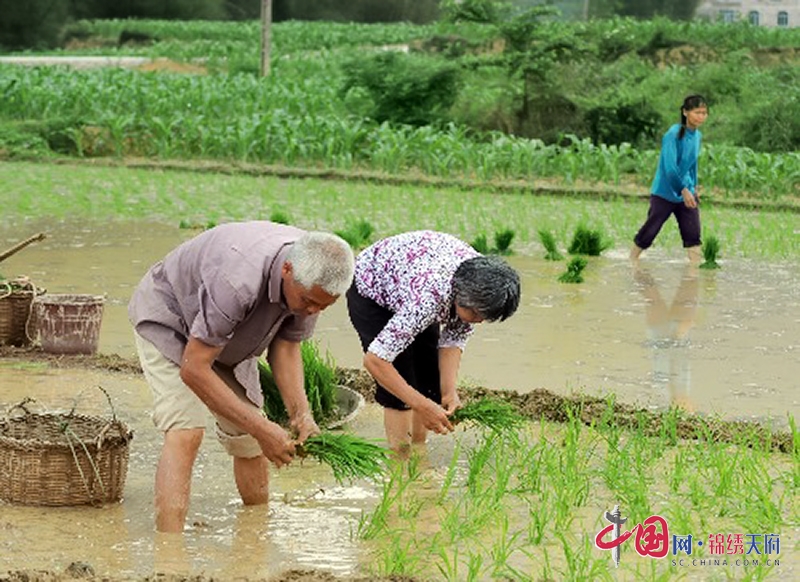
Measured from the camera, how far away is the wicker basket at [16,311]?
865 centimetres

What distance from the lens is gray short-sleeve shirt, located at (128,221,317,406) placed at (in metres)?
5.18

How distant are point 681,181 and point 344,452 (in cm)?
726

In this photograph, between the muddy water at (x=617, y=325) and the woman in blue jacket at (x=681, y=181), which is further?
the woman in blue jacket at (x=681, y=181)

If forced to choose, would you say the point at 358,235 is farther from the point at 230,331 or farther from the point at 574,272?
the point at 230,331

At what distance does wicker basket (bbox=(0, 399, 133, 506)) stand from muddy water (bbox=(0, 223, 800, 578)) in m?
0.06

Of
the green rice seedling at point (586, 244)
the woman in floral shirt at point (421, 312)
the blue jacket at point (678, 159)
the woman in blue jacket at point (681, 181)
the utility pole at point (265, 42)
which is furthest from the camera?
the utility pole at point (265, 42)

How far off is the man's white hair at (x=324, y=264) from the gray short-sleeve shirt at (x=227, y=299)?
0.51 ft

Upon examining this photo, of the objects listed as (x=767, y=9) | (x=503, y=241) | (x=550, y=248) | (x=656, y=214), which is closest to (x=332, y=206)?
(x=503, y=241)

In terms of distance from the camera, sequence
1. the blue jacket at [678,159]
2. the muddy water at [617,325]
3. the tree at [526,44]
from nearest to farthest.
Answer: the muddy water at [617,325] < the blue jacket at [678,159] < the tree at [526,44]

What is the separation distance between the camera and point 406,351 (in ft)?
21.2

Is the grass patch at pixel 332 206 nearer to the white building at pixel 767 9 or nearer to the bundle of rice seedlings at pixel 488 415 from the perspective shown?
the bundle of rice seedlings at pixel 488 415

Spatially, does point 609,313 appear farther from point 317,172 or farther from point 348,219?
point 317,172

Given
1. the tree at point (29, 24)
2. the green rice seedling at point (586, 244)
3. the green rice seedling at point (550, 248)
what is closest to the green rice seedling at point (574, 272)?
the green rice seedling at point (550, 248)

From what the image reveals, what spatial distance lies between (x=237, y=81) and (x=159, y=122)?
22.1 feet
